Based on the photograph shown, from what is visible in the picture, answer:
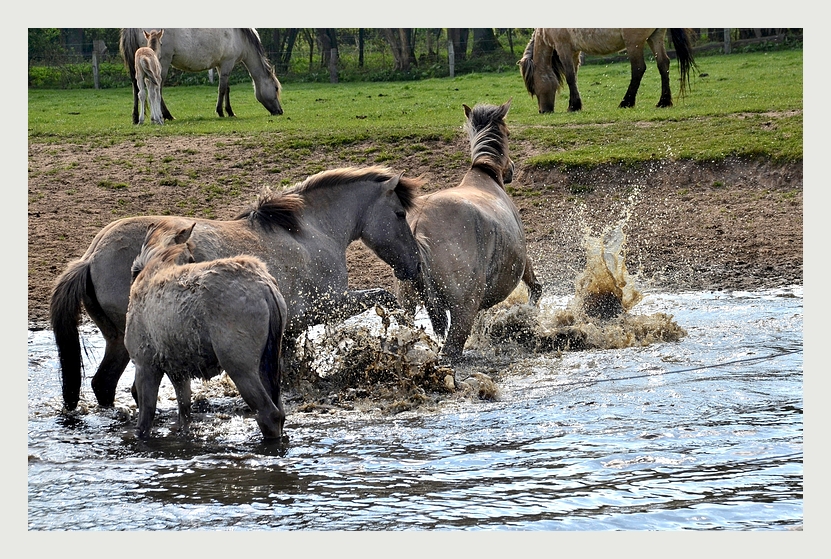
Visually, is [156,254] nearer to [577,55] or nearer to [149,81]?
[149,81]

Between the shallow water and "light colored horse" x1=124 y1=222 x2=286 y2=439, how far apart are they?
46cm

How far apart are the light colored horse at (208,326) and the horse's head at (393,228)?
1.92m

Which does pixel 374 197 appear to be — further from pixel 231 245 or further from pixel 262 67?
pixel 262 67

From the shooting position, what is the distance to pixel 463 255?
7.99 meters

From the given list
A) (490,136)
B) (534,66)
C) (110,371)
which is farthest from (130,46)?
(110,371)

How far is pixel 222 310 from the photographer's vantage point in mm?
5406

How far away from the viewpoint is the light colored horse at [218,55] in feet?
64.6

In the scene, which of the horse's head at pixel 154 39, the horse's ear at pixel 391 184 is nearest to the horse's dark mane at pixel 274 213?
the horse's ear at pixel 391 184

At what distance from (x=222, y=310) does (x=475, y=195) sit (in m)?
3.70

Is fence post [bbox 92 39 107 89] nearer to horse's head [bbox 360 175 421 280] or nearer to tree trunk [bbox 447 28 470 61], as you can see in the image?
tree trunk [bbox 447 28 470 61]

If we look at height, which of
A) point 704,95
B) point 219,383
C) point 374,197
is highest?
point 704,95

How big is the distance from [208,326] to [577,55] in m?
15.2

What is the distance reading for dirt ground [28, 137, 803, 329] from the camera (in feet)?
36.8

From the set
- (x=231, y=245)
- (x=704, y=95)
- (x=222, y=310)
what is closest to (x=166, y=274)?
(x=222, y=310)
